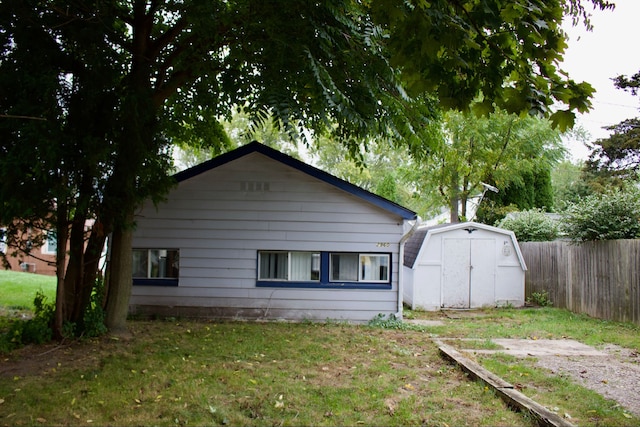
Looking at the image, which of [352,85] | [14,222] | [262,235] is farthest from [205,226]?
[352,85]

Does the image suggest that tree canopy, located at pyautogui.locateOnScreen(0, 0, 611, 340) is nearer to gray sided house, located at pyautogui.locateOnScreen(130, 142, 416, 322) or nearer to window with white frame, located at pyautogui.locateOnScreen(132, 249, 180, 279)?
gray sided house, located at pyautogui.locateOnScreen(130, 142, 416, 322)

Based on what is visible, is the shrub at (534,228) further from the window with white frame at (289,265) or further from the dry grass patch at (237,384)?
the dry grass patch at (237,384)

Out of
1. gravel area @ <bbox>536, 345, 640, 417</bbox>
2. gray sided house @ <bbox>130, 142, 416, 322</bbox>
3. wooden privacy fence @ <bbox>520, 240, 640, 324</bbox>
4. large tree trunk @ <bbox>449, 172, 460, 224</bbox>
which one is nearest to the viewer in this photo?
gravel area @ <bbox>536, 345, 640, 417</bbox>

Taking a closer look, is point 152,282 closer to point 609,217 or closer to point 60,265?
point 60,265

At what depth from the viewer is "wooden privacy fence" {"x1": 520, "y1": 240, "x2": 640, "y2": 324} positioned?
36.0 ft

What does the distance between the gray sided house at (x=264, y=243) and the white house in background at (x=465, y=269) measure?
12.0 ft

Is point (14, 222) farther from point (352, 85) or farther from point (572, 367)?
point (572, 367)

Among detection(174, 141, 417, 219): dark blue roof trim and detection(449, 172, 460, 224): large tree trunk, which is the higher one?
detection(449, 172, 460, 224): large tree trunk

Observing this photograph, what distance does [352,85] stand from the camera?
312 inches

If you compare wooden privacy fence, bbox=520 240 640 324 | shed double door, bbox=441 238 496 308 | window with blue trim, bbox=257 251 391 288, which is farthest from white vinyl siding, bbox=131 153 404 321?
wooden privacy fence, bbox=520 240 640 324

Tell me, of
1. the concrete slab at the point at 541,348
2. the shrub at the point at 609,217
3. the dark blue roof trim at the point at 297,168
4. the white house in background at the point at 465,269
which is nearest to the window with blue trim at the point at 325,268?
the dark blue roof trim at the point at 297,168

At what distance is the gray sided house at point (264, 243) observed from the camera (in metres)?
10.9

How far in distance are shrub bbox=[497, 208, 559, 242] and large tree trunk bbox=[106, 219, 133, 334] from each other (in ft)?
44.4

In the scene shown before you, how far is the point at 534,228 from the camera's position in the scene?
16.9 m
